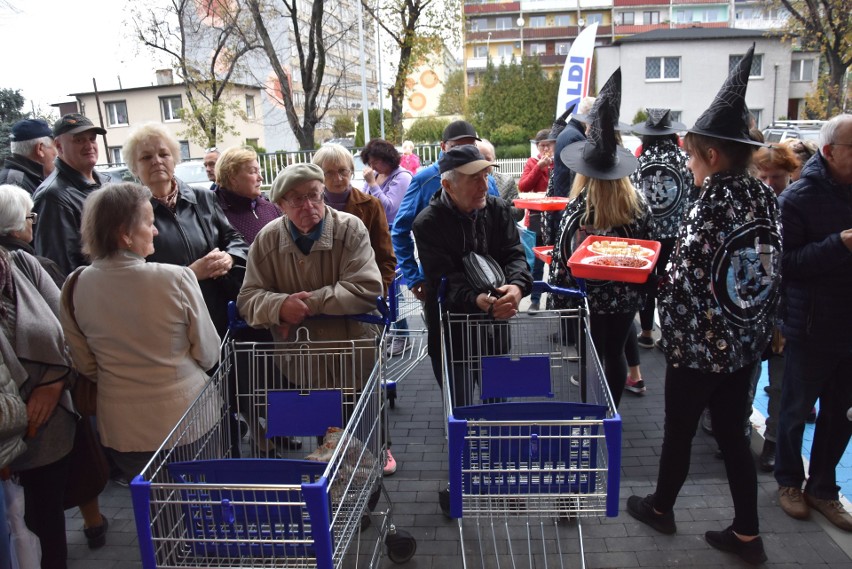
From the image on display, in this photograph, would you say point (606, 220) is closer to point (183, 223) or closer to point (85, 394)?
point (183, 223)

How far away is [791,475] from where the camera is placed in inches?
136

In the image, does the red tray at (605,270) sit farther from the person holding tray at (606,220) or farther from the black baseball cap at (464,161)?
the black baseball cap at (464,161)

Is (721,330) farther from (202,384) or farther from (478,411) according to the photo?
(202,384)

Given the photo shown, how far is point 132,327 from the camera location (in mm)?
2689

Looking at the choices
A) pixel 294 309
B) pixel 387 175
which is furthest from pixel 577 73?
pixel 294 309

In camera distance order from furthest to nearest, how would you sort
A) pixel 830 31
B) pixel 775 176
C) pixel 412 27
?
pixel 412 27, pixel 830 31, pixel 775 176

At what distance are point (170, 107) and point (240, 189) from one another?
38.1 meters

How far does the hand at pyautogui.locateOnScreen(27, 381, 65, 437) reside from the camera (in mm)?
2744

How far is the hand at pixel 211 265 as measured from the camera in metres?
3.55

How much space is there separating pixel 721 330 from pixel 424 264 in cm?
159

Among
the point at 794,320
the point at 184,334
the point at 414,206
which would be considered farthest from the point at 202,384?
→ the point at 794,320

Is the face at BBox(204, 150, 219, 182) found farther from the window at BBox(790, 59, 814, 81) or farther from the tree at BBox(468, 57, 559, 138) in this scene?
the window at BBox(790, 59, 814, 81)

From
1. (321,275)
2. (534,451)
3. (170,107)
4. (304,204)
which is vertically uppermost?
(170,107)

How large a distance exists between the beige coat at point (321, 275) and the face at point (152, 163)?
0.91 metres
